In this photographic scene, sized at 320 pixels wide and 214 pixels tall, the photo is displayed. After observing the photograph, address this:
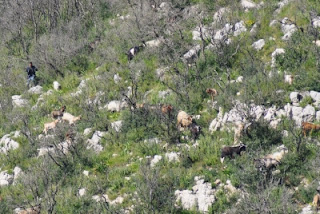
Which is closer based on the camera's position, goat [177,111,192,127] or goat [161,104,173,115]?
goat [177,111,192,127]

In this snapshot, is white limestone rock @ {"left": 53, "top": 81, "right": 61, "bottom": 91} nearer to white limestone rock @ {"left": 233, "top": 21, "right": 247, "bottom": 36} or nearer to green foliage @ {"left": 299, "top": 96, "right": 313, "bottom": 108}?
white limestone rock @ {"left": 233, "top": 21, "right": 247, "bottom": 36}

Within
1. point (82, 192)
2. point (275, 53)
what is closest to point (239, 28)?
point (275, 53)

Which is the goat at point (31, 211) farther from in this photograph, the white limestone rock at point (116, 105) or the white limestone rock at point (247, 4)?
the white limestone rock at point (247, 4)

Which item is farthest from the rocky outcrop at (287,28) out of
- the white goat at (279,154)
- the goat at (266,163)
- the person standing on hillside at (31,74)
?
the person standing on hillside at (31,74)

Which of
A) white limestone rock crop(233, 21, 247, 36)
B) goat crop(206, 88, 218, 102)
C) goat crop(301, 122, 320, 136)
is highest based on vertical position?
white limestone rock crop(233, 21, 247, 36)

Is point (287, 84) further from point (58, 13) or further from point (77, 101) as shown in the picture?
point (58, 13)

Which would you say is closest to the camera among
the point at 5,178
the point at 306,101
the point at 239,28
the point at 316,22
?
the point at 306,101

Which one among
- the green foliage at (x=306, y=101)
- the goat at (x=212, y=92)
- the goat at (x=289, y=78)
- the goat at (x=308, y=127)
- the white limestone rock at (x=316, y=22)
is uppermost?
the white limestone rock at (x=316, y=22)

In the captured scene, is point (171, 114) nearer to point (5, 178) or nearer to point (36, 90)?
point (5, 178)

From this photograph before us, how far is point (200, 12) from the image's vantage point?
13.9 metres

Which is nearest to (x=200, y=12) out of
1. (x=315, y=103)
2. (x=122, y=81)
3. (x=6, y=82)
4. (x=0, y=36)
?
(x=122, y=81)

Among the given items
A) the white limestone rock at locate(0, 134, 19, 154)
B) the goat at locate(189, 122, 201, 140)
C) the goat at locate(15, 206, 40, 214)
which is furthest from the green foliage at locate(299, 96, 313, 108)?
the white limestone rock at locate(0, 134, 19, 154)

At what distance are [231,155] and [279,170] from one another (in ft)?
3.34

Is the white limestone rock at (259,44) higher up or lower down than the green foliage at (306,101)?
higher up
